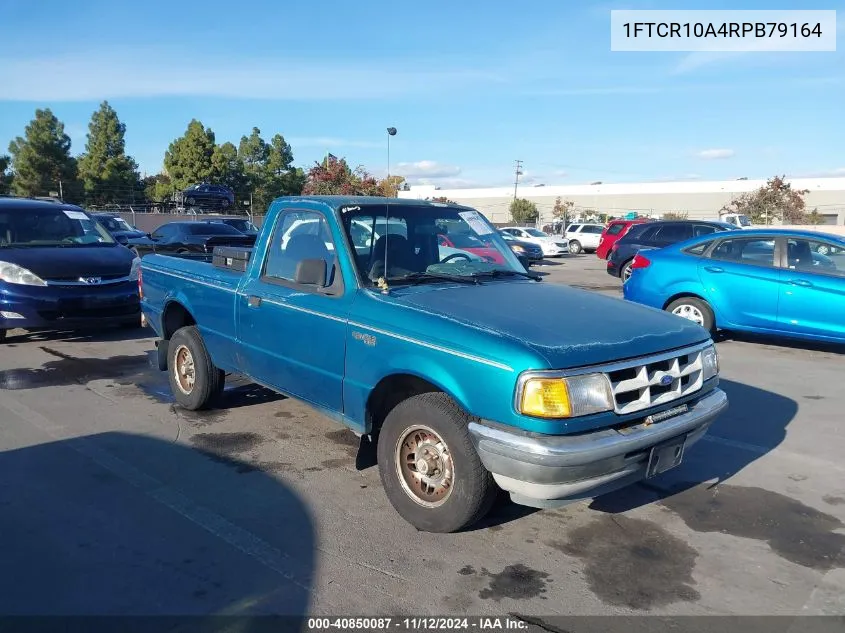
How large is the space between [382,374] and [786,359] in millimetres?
6699

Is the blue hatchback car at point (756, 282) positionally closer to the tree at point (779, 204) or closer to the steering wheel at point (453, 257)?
the steering wheel at point (453, 257)

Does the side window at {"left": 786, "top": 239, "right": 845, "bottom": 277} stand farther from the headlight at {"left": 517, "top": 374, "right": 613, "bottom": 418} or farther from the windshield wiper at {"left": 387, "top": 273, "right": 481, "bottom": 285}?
the headlight at {"left": 517, "top": 374, "right": 613, "bottom": 418}

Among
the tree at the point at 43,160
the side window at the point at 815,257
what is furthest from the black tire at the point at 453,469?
the tree at the point at 43,160

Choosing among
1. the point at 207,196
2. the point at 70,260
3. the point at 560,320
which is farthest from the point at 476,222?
the point at 207,196

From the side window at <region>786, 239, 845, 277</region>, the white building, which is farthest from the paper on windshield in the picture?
the white building

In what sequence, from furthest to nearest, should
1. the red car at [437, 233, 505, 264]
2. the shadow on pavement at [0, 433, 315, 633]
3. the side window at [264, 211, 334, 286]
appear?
the red car at [437, 233, 505, 264] < the side window at [264, 211, 334, 286] < the shadow on pavement at [0, 433, 315, 633]

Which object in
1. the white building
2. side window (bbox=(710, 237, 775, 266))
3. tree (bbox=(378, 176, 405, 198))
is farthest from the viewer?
the white building

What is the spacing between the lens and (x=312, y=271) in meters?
4.29

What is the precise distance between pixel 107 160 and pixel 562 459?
46643mm

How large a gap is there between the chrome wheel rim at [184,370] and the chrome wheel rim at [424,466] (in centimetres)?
271

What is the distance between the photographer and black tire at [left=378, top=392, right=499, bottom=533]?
351 centimetres

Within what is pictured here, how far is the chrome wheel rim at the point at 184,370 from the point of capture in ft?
19.4

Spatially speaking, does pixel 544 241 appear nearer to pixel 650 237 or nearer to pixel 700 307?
pixel 650 237

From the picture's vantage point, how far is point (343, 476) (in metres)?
4.62
